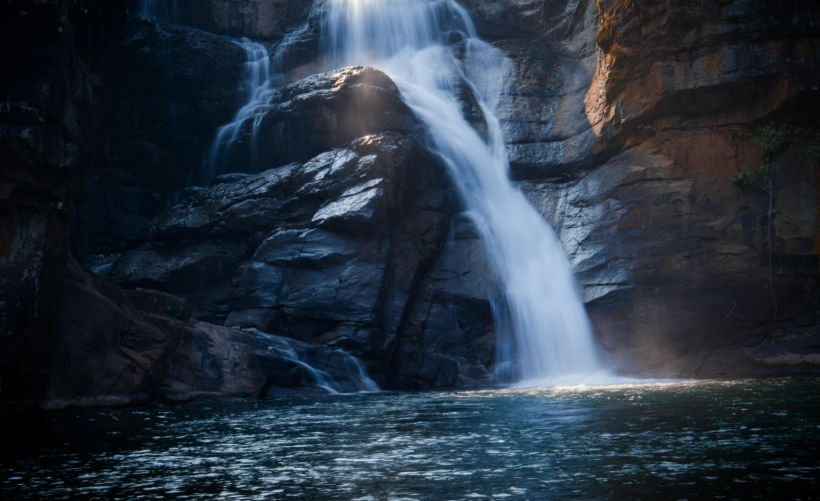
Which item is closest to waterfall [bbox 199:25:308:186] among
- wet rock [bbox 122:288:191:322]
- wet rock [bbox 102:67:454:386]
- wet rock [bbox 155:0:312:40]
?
wet rock [bbox 155:0:312:40]

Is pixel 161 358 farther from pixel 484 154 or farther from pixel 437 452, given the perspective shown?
pixel 484 154

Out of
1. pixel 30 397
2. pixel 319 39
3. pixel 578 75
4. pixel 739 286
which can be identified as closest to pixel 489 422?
pixel 30 397

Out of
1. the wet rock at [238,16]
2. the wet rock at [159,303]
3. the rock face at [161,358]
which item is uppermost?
the wet rock at [238,16]

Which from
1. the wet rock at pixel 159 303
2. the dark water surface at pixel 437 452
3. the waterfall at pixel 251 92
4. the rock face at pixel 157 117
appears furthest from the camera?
the rock face at pixel 157 117

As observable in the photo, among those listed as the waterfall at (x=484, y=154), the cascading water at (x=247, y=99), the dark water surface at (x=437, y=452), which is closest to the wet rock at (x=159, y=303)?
the dark water surface at (x=437, y=452)

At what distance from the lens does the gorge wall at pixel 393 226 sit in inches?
469

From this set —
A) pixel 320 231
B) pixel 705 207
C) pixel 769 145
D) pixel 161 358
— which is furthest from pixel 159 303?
pixel 769 145

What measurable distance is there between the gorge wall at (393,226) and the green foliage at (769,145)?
0.96ft

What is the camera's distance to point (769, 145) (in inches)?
734

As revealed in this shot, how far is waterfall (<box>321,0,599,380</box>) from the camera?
18.6 metres

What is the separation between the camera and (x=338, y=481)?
4953 millimetres

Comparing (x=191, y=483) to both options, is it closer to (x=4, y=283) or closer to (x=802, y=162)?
(x=4, y=283)

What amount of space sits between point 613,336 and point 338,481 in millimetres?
15204

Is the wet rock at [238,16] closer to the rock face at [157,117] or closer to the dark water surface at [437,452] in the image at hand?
the rock face at [157,117]
